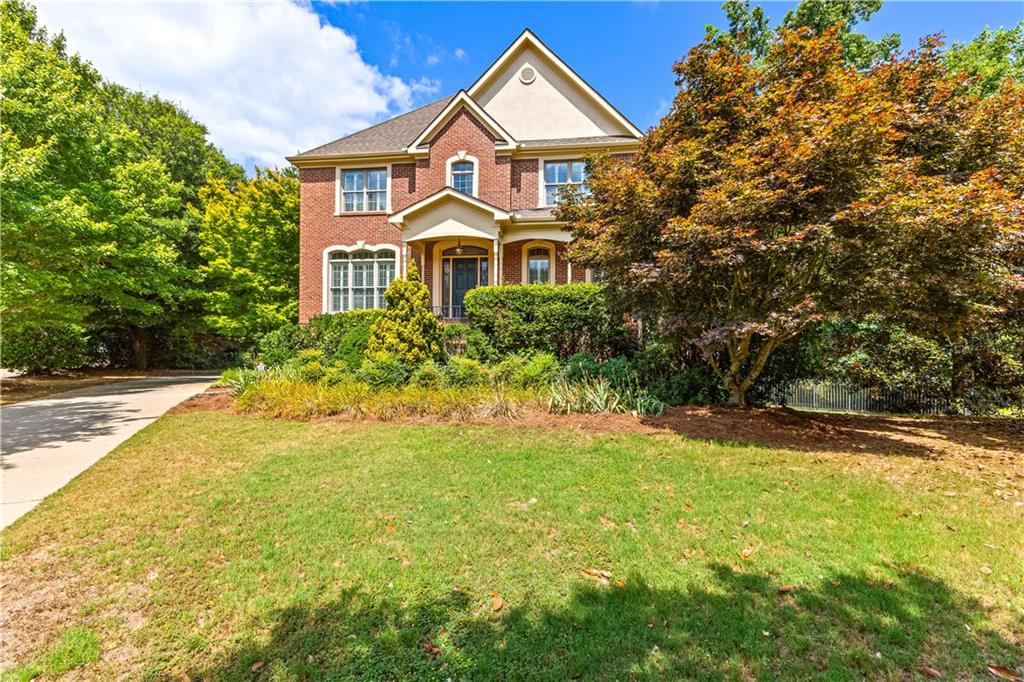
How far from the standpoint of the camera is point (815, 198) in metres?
6.39

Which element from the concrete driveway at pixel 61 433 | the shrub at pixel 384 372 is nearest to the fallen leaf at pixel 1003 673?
the concrete driveway at pixel 61 433

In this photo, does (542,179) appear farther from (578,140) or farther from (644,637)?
(644,637)

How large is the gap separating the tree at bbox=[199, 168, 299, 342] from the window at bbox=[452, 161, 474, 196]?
30.9ft

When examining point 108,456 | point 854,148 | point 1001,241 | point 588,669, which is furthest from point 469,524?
point 1001,241

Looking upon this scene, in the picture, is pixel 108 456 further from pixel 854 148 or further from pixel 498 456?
pixel 854 148

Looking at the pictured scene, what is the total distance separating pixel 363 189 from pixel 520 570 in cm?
1599

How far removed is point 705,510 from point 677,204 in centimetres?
503

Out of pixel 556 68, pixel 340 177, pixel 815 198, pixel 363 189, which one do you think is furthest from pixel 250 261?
pixel 815 198

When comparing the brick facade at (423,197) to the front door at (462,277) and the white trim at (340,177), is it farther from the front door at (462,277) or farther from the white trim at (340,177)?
the front door at (462,277)

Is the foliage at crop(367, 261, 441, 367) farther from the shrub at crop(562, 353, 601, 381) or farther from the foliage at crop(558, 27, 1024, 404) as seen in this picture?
the foliage at crop(558, 27, 1024, 404)

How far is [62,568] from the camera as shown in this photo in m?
3.36

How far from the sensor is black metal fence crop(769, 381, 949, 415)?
1075 cm

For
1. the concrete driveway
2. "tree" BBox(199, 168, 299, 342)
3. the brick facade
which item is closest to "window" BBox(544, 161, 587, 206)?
the brick facade

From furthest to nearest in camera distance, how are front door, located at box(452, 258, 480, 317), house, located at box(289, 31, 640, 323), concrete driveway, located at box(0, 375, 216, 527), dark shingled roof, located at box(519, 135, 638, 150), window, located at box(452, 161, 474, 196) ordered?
front door, located at box(452, 258, 480, 317), window, located at box(452, 161, 474, 196), house, located at box(289, 31, 640, 323), dark shingled roof, located at box(519, 135, 638, 150), concrete driveway, located at box(0, 375, 216, 527)
